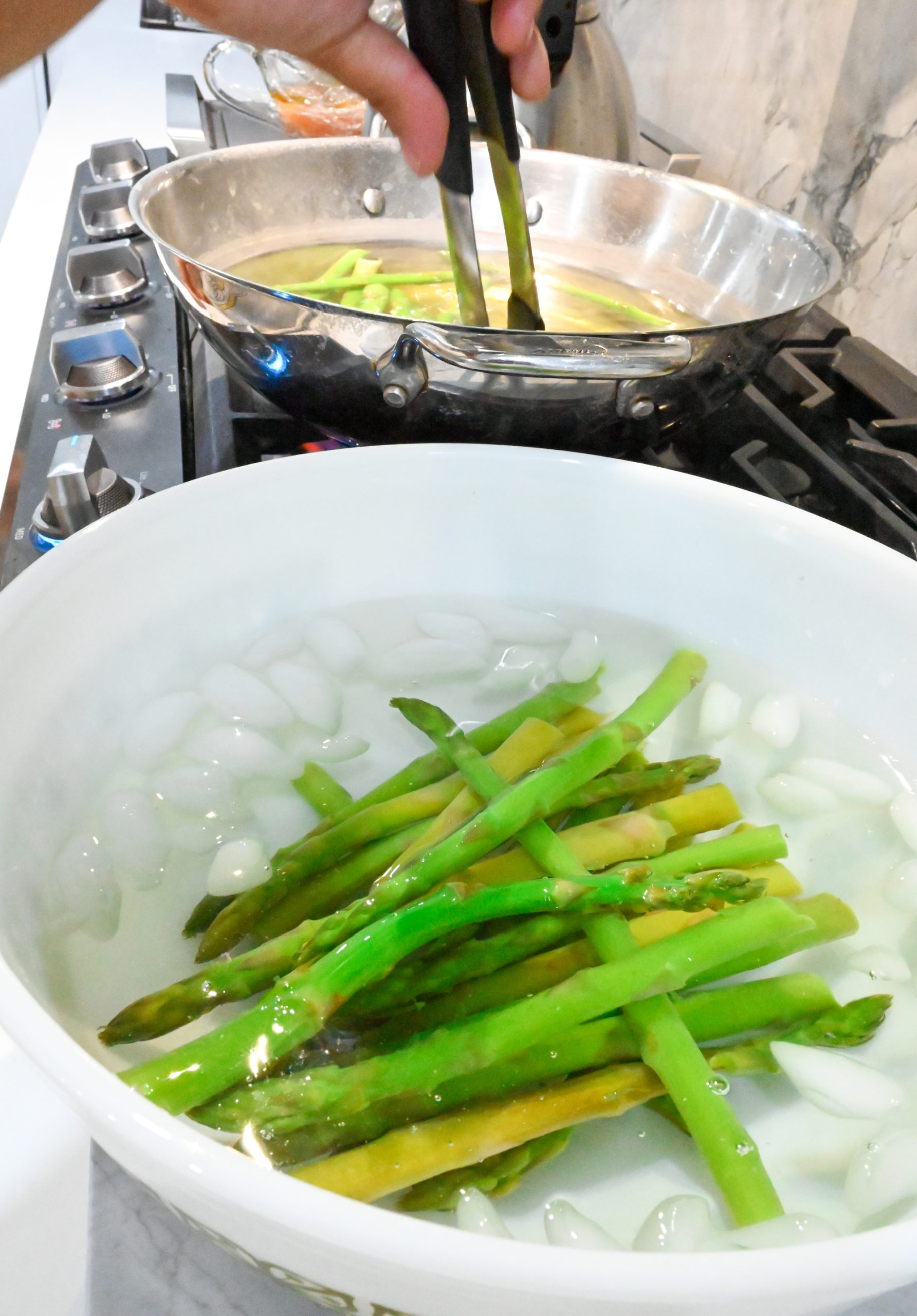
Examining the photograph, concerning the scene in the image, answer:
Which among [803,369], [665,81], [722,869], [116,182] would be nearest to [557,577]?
[722,869]

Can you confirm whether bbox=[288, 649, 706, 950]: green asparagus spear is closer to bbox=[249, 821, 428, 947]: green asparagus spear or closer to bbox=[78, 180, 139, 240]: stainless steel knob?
bbox=[249, 821, 428, 947]: green asparagus spear

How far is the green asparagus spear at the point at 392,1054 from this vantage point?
0.87 ft

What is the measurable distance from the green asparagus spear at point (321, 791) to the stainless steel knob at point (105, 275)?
0.51 metres

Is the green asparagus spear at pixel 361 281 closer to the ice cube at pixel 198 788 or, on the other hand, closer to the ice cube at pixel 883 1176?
the ice cube at pixel 198 788

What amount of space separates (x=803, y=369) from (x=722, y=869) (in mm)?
419

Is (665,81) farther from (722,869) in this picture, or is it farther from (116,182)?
(722,869)

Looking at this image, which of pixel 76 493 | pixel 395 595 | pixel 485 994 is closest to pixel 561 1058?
pixel 485 994

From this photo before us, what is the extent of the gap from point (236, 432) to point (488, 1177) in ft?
1.47

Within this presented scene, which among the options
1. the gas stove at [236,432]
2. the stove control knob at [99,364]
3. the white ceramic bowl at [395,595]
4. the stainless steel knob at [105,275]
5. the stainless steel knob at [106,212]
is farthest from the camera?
the stainless steel knob at [106,212]

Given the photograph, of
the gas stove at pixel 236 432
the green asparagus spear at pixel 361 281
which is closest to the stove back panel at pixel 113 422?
the gas stove at pixel 236 432

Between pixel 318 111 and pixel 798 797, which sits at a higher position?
pixel 318 111

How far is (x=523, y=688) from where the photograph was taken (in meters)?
0.47

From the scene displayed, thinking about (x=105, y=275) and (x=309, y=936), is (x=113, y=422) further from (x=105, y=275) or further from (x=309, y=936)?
(x=309, y=936)

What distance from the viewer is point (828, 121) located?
0.77 meters
